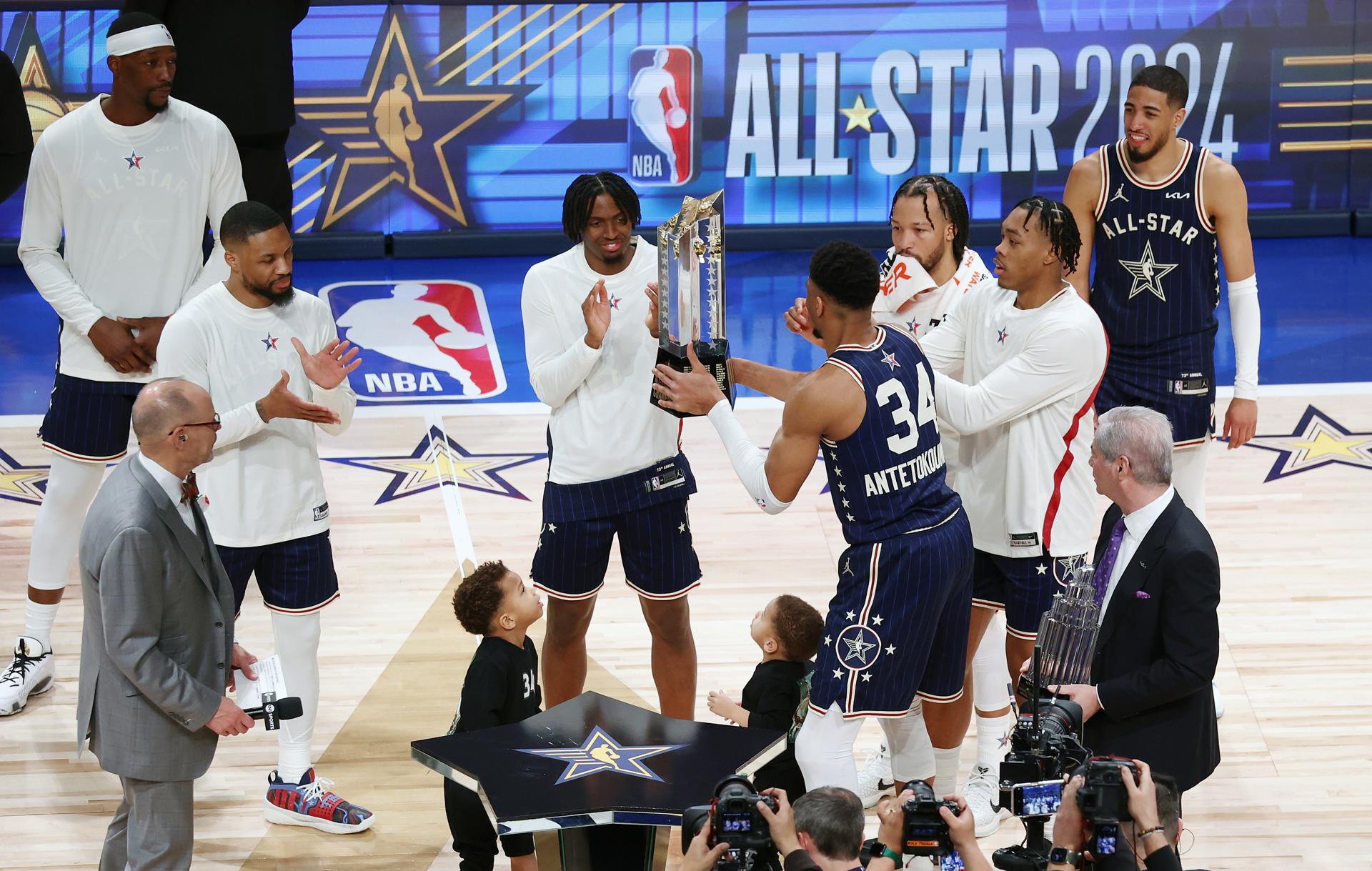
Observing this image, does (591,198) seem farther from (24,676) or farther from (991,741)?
(24,676)

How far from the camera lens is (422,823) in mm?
5000

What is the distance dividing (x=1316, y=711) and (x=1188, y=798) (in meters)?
0.79

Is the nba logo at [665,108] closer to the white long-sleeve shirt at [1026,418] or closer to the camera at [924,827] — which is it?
the white long-sleeve shirt at [1026,418]

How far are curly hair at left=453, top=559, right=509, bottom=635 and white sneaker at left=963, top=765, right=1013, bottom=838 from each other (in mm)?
1632

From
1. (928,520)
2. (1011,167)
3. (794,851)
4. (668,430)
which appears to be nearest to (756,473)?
(928,520)

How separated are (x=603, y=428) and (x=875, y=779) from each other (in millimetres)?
1483

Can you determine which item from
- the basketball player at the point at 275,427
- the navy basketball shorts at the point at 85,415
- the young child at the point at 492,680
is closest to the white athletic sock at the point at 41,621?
the navy basketball shorts at the point at 85,415

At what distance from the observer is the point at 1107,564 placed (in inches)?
158

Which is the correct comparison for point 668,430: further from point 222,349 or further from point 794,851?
point 794,851

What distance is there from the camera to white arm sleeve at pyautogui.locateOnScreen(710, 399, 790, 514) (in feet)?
13.8

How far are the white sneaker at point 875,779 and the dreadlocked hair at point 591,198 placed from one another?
1961 millimetres

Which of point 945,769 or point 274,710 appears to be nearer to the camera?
point 274,710

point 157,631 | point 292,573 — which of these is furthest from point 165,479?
point 292,573

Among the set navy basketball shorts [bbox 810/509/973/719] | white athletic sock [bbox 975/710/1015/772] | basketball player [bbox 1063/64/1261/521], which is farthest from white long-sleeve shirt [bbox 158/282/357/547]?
basketball player [bbox 1063/64/1261/521]
